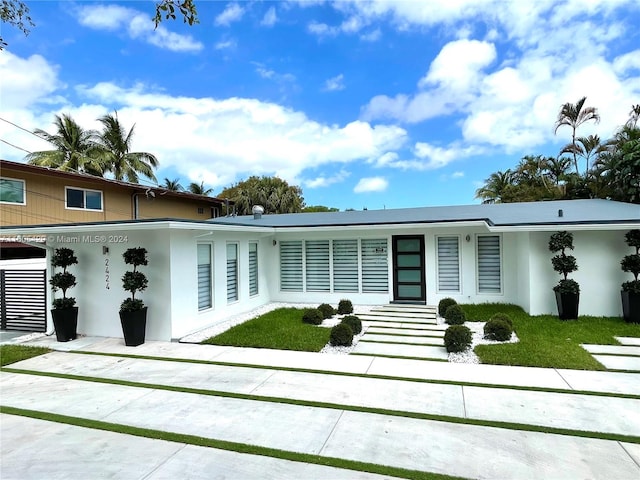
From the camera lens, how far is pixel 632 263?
838 cm

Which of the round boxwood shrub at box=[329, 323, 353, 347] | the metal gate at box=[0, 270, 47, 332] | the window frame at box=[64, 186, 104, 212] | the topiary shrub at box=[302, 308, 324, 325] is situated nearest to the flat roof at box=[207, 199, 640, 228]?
the topiary shrub at box=[302, 308, 324, 325]

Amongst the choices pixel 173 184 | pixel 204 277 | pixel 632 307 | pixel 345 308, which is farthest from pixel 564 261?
pixel 173 184

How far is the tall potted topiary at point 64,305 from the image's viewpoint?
7953mm

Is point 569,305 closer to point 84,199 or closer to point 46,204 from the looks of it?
point 46,204

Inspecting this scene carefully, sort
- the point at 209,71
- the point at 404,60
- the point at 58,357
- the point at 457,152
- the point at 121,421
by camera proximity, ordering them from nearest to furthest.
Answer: the point at 121,421 → the point at 58,357 → the point at 209,71 → the point at 404,60 → the point at 457,152

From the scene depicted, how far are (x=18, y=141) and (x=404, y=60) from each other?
18847mm

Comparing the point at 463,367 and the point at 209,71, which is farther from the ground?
the point at 209,71

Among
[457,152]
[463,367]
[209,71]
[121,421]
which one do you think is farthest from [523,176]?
[121,421]

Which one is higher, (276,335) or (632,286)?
(632,286)

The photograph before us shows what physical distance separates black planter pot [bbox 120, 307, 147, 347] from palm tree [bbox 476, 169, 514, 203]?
88.4 feet

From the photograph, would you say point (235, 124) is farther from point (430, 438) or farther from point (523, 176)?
point (430, 438)

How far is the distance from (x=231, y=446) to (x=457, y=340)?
4490mm

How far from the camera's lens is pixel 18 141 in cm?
1823

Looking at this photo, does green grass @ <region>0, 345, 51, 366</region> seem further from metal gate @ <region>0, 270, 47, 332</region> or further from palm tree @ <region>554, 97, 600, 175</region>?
palm tree @ <region>554, 97, 600, 175</region>
